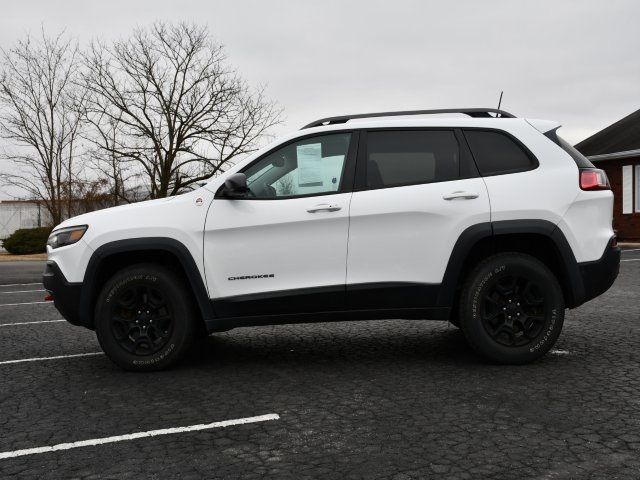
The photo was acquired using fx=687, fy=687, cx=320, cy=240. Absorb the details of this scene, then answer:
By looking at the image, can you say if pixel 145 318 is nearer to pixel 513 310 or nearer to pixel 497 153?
pixel 513 310

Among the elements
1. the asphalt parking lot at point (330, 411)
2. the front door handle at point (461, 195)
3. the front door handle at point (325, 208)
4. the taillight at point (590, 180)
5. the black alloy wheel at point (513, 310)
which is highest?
the taillight at point (590, 180)

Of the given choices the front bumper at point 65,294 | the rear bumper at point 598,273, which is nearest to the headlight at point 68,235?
the front bumper at point 65,294

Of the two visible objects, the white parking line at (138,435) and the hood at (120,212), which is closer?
the white parking line at (138,435)

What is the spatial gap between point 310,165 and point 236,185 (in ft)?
2.28

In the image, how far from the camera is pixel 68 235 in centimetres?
561

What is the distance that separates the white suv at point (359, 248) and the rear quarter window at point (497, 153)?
0.05 feet

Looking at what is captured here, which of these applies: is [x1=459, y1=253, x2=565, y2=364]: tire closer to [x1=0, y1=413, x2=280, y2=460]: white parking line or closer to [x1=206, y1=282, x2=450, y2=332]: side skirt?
[x1=206, y1=282, x2=450, y2=332]: side skirt

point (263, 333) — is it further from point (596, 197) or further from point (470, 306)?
point (596, 197)

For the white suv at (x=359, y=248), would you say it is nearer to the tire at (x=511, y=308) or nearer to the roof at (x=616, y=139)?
the tire at (x=511, y=308)

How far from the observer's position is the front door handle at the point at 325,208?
5.35 meters

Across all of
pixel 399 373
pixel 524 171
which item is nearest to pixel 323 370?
pixel 399 373

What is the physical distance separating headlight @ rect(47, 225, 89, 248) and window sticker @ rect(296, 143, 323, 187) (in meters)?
1.80

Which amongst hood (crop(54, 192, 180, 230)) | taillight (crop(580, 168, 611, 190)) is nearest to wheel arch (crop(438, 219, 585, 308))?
taillight (crop(580, 168, 611, 190))

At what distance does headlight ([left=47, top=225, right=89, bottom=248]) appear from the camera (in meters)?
5.57
